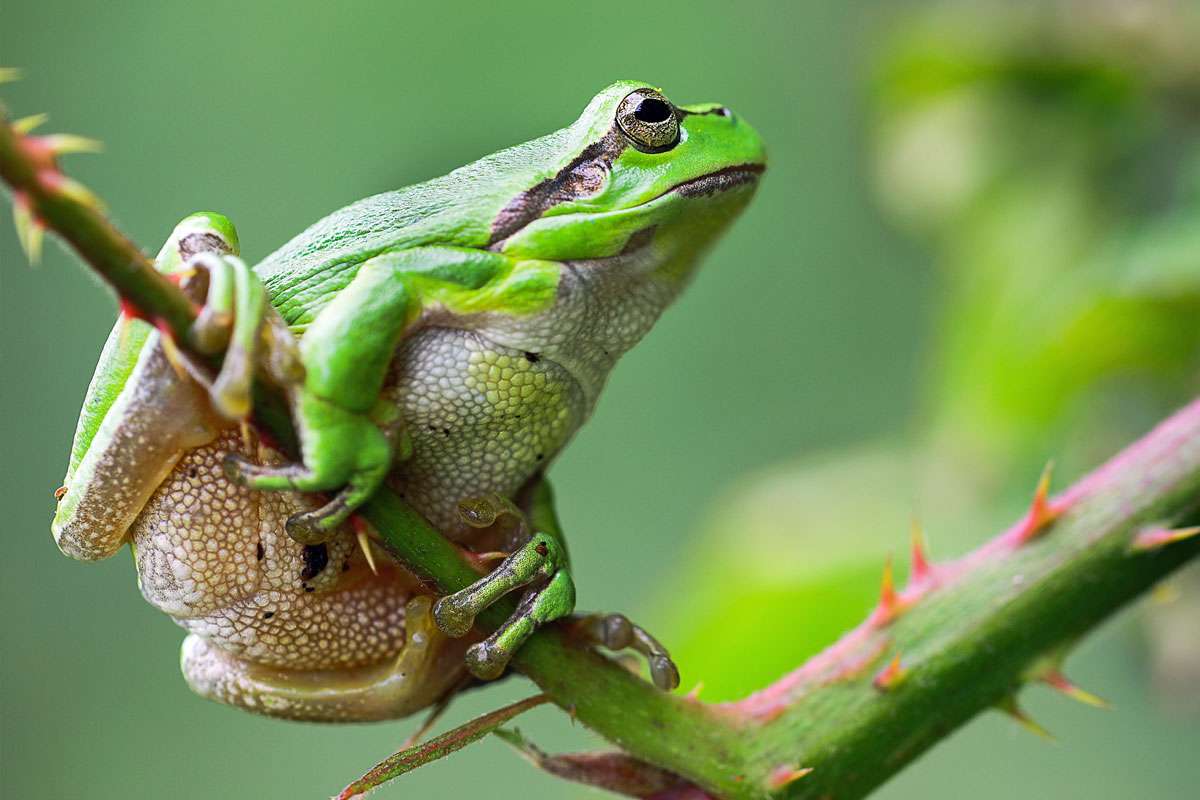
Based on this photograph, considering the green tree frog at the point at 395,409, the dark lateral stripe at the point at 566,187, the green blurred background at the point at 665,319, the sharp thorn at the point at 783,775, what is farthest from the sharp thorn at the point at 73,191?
the green blurred background at the point at 665,319

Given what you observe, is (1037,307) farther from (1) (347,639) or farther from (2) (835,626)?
(1) (347,639)

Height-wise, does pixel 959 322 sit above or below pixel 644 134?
below

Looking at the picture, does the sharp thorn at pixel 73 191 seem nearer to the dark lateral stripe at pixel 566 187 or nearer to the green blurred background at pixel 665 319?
the dark lateral stripe at pixel 566 187

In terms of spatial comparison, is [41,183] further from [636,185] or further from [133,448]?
[636,185]

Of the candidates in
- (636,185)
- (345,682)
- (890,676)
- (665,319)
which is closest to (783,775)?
(890,676)

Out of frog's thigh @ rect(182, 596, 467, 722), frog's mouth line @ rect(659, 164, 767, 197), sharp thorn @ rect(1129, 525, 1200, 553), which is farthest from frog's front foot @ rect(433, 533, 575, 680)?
sharp thorn @ rect(1129, 525, 1200, 553)

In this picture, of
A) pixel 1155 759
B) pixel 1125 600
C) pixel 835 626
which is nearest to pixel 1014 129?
pixel 835 626
